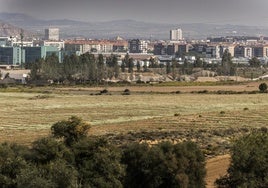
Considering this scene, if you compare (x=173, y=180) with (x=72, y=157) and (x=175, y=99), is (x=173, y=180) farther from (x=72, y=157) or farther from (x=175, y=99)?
(x=175, y=99)

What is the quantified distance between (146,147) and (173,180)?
1461mm

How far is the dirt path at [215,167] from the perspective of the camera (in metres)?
20.7

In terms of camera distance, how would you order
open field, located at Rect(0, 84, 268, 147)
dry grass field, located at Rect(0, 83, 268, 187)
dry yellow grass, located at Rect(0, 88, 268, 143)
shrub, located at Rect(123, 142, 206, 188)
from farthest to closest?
dry yellow grass, located at Rect(0, 88, 268, 143)
open field, located at Rect(0, 84, 268, 147)
dry grass field, located at Rect(0, 83, 268, 187)
shrub, located at Rect(123, 142, 206, 188)

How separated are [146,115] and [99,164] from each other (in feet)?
81.0

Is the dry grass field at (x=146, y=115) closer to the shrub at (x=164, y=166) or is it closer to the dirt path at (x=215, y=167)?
the dirt path at (x=215, y=167)

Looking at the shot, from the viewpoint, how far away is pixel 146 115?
137 ft

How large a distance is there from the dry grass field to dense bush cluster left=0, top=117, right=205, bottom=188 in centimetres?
232

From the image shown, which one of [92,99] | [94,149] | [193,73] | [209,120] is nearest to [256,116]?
[209,120]

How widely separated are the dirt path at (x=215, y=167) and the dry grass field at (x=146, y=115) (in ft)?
0.11

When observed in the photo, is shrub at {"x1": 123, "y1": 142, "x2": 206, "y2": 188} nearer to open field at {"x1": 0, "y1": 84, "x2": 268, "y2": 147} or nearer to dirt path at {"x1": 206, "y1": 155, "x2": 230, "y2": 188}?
dirt path at {"x1": 206, "y1": 155, "x2": 230, "y2": 188}

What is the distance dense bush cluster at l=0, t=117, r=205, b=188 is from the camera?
51.7 ft

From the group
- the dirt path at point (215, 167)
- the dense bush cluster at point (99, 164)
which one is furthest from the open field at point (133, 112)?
the dense bush cluster at point (99, 164)

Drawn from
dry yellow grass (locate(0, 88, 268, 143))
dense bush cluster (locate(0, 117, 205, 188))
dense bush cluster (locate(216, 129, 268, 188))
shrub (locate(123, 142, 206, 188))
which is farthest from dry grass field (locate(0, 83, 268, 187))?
dense bush cluster (locate(0, 117, 205, 188))

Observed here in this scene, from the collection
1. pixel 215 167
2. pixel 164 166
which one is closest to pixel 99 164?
pixel 164 166
